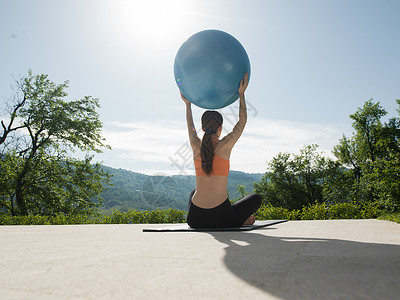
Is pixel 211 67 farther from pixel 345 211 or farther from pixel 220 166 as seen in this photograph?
pixel 345 211

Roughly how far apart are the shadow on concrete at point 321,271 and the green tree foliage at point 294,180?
4143 cm

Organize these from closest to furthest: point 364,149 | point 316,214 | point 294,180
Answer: point 316,214, point 364,149, point 294,180

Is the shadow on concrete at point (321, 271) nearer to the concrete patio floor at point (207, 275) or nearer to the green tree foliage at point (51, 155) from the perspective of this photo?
the concrete patio floor at point (207, 275)

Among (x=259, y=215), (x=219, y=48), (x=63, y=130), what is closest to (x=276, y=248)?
(x=219, y=48)

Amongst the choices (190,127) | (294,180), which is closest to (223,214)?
(190,127)

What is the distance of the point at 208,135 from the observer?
3.55 metres

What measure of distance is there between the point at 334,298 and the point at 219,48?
326cm

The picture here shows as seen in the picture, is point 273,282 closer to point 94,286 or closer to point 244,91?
point 94,286

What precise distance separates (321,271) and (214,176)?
2.19 meters

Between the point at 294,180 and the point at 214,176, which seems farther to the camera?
the point at 294,180

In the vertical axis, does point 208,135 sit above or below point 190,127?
below

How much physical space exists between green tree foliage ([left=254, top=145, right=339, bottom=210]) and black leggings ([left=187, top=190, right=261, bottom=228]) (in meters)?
39.5

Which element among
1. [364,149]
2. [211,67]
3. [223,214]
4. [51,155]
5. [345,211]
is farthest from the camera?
[364,149]

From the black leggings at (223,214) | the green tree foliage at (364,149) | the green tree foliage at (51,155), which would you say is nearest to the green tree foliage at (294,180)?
the green tree foliage at (364,149)
